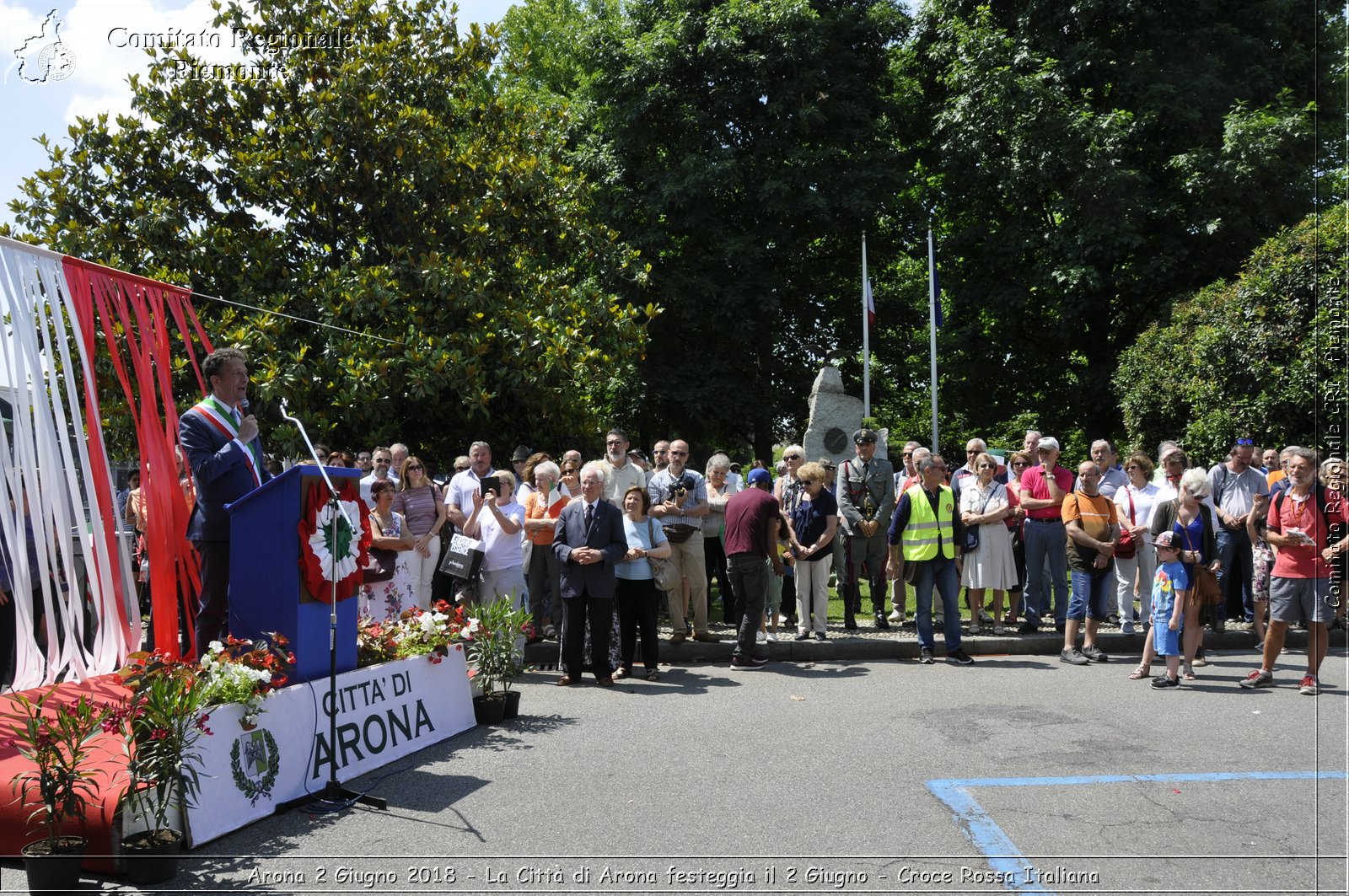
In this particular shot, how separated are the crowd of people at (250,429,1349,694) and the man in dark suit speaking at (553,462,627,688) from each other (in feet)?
A: 0.11

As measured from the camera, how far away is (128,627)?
6020 mm

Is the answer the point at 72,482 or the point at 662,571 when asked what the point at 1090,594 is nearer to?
the point at 662,571

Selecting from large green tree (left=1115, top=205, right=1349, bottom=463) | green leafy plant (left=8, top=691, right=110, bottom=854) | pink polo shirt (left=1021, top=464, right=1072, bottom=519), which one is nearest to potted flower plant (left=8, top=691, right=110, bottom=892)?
green leafy plant (left=8, top=691, right=110, bottom=854)

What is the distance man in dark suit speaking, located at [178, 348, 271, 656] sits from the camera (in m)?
6.12

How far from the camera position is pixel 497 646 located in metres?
7.73

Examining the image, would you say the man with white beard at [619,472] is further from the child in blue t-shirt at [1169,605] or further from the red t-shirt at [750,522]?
the child in blue t-shirt at [1169,605]

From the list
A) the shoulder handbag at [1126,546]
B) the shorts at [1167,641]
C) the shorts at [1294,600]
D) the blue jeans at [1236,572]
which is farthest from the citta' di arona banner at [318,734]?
the blue jeans at [1236,572]

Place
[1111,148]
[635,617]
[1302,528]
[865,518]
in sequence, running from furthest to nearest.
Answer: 1. [1111,148]
2. [865,518]
3. [635,617]
4. [1302,528]

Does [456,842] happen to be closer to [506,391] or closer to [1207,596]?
[1207,596]

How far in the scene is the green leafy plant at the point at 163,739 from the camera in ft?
15.3

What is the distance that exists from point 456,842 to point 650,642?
462 centimetres

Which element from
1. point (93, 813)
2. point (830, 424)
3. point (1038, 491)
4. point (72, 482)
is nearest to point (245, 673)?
point (93, 813)

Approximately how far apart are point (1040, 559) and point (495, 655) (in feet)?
21.4

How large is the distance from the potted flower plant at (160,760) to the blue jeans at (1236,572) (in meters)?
10.9
